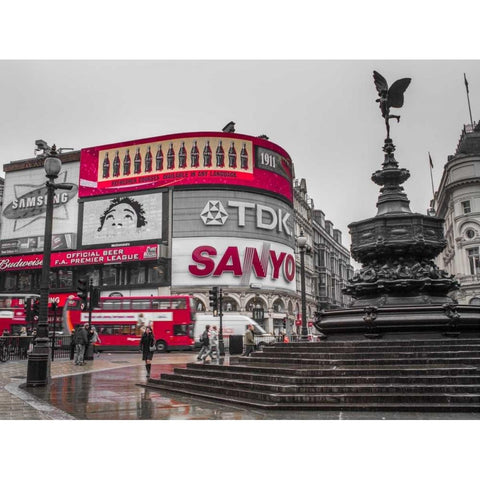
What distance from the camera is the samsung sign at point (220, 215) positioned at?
54344mm

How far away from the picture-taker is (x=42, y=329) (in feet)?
42.0

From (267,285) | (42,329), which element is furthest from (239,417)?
(267,285)

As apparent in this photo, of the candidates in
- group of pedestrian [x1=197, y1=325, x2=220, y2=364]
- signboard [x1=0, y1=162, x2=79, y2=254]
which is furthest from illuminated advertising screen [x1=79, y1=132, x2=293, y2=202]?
group of pedestrian [x1=197, y1=325, x2=220, y2=364]

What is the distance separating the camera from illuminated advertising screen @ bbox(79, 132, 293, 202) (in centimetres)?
5569

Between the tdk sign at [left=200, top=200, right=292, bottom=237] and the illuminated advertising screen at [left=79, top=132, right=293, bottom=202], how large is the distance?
2.32 metres

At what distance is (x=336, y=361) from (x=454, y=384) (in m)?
2.20

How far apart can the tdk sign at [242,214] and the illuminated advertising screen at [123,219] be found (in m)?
5.38

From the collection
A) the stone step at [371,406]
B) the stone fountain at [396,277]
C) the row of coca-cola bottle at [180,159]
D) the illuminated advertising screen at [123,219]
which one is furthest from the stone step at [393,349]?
the row of coca-cola bottle at [180,159]

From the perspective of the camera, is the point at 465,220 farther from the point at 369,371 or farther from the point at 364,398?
the point at 364,398

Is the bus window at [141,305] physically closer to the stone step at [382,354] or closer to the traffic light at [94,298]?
the traffic light at [94,298]

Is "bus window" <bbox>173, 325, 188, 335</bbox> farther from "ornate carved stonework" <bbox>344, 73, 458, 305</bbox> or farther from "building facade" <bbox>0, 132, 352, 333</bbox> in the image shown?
"ornate carved stonework" <bbox>344, 73, 458, 305</bbox>

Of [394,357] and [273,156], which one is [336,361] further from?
[273,156]

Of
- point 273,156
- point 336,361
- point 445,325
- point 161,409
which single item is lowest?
point 161,409

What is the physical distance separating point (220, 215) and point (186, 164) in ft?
24.3
